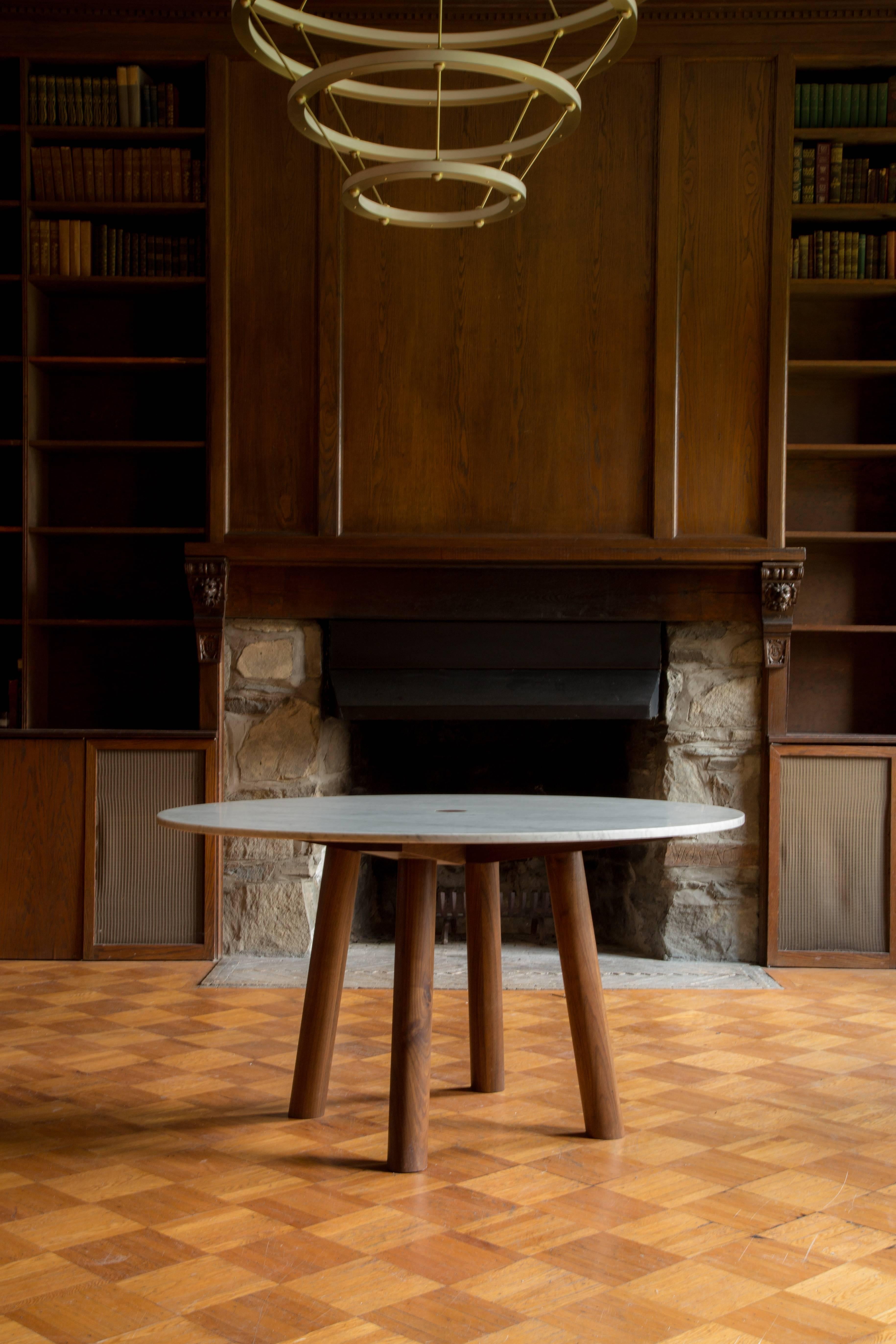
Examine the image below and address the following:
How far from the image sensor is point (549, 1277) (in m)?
1.96

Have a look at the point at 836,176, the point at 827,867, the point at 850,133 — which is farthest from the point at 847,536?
the point at 850,133

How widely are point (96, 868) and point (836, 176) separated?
11.4 ft

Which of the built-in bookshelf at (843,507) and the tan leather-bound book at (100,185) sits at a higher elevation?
the tan leather-bound book at (100,185)

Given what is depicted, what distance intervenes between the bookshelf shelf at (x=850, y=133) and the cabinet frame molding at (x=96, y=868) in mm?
2907

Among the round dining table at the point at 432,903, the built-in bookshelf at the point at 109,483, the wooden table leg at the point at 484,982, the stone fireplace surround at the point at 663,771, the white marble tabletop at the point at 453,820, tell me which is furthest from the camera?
the built-in bookshelf at the point at 109,483

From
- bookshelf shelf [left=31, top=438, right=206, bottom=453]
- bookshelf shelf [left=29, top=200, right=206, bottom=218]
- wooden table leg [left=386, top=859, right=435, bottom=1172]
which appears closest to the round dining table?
wooden table leg [left=386, top=859, right=435, bottom=1172]

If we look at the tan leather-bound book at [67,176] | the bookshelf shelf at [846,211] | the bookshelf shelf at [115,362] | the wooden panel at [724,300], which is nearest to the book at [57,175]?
the tan leather-bound book at [67,176]

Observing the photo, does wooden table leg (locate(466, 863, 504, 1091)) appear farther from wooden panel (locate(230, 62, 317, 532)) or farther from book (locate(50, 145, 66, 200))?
book (locate(50, 145, 66, 200))

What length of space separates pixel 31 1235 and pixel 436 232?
11.4 ft

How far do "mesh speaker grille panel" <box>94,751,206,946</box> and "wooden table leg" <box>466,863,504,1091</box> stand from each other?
172cm

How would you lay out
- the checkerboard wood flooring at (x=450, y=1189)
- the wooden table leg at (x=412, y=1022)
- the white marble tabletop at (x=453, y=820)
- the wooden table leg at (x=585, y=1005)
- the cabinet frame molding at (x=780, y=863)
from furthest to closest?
the cabinet frame molding at (x=780, y=863)
the wooden table leg at (x=585, y=1005)
the wooden table leg at (x=412, y=1022)
the white marble tabletop at (x=453, y=820)
the checkerboard wood flooring at (x=450, y=1189)

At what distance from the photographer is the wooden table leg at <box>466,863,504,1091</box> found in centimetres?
293

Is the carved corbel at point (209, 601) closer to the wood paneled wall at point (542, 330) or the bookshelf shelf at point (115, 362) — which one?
the wood paneled wall at point (542, 330)

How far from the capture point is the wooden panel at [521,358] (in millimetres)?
4465
